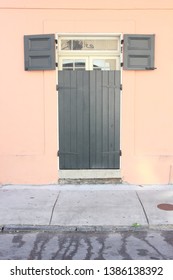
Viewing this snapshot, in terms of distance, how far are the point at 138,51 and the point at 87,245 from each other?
4.34 m

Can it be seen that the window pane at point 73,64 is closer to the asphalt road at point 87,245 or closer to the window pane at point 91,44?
the window pane at point 91,44

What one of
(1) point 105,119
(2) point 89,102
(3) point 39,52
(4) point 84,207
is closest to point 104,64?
(2) point 89,102

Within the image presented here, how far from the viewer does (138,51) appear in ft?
24.9

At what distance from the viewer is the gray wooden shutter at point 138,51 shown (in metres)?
7.55

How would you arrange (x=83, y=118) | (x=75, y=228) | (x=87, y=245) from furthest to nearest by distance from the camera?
(x=83, y=118) < (x=75, y=228) < (x=87, y=245)

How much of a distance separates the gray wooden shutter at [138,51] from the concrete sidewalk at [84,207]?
2.54 metres

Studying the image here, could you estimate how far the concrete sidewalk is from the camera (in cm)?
562

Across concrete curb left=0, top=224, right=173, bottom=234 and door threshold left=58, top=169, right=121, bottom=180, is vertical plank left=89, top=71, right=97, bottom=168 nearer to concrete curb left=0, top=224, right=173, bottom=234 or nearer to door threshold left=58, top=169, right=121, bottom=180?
door threshold left=58, top=169, right=121, bottom=180

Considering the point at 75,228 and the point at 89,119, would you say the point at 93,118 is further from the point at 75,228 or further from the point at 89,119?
the point at 75,228

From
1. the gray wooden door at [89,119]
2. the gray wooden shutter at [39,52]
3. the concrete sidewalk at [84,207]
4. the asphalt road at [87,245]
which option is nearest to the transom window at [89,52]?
the gray wooden door at [89,119]

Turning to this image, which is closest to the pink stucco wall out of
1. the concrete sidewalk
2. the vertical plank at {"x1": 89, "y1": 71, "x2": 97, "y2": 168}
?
the concrete sidewalk

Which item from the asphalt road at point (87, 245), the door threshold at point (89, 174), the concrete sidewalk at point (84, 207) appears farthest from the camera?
the door threshold at point (89, 174)

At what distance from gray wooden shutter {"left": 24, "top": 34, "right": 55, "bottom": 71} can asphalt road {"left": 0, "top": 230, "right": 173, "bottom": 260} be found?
3.65 metres

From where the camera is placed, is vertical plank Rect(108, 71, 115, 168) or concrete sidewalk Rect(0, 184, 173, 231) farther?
vertical plank Rect(108, 71, 115, 168)
